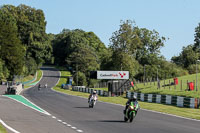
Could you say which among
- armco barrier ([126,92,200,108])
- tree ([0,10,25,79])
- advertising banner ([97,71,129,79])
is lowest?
armco barrier ([126,92,200,108])

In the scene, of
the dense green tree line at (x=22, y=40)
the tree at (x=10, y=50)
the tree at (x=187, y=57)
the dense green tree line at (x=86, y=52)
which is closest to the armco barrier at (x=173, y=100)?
the dense green tree line at (x=86, y=52)

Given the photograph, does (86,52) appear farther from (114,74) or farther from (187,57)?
(114,74)

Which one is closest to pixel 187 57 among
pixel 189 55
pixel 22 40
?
pixel 189 55

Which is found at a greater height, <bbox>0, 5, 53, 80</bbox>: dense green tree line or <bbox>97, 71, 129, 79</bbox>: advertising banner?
<bbox>0, 5, 53, 80</bbox>: dense green tree line

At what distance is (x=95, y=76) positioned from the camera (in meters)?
67.0

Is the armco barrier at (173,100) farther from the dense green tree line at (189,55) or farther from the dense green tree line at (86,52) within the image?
the dense green tree line at (189,55)

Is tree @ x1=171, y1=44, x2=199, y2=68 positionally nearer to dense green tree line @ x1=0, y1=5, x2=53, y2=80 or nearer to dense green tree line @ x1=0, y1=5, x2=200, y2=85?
dense green tree line @ x1=0, y1=5, x2=200, y2=85

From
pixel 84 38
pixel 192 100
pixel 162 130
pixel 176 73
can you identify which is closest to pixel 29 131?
pixel 162 130

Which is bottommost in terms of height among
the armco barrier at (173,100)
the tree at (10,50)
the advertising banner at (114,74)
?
the armco barrier at (173,100)

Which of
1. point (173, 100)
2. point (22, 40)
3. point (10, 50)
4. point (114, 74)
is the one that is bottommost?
point (173, 100)

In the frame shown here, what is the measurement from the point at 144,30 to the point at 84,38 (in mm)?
48265

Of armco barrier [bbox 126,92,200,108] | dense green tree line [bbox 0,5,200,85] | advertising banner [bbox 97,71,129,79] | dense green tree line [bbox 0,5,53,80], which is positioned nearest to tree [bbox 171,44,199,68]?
dense green tree line [bbox 0,5,200,85]

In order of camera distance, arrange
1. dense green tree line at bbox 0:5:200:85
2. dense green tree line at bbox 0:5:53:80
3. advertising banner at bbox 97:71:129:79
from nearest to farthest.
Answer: advertising banner at bbox 97:71:129:79, dense green tree line at bbox 0:5:200:85, dense green tree line at bbox 0:5:53:80

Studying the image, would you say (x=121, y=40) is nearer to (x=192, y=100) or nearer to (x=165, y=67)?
(x=165, y=67)
